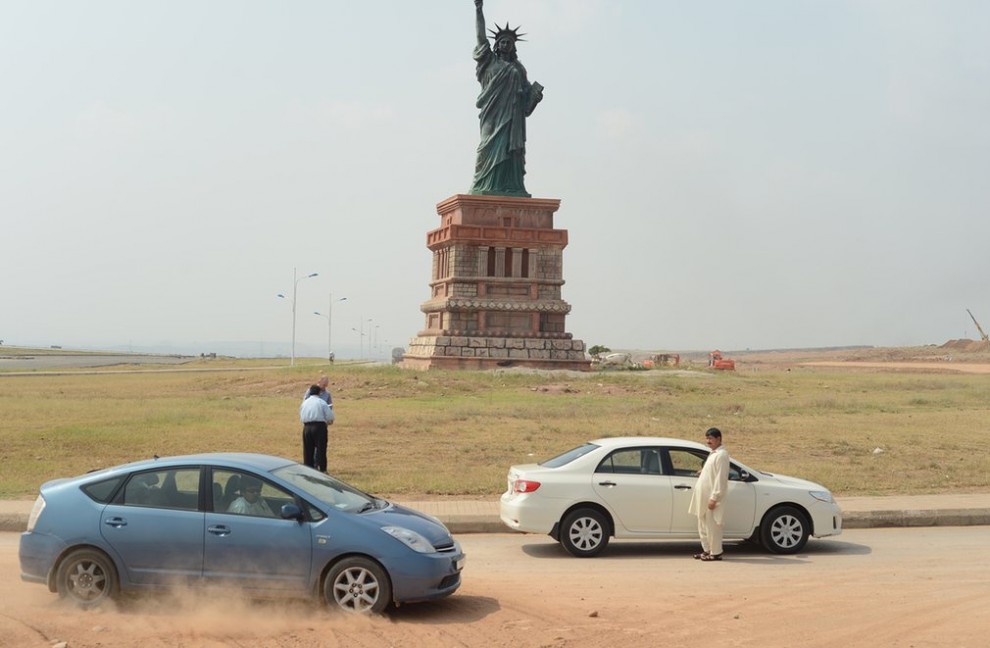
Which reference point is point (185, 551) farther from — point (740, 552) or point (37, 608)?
point (740, 552)

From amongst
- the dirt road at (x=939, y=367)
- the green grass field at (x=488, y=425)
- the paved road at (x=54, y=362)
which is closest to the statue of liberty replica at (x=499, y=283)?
the green grass field at (x=488, y=425)

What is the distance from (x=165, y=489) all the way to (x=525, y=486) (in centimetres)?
429

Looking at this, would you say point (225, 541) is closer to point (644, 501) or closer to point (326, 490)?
point (326, 490)

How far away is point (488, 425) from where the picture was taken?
2484cm

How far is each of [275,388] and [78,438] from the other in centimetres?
1941

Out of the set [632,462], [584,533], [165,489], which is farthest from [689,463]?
[165,489]

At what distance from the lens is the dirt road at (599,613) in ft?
25.5

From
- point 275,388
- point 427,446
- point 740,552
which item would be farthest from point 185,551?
point 275,388

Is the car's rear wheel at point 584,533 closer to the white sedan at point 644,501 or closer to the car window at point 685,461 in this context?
the white sedan at point 644,501

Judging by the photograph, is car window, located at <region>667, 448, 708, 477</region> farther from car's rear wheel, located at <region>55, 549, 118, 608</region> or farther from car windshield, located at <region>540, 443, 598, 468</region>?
car's rear wheel, located at <region>55, 549, 118, 608</region>

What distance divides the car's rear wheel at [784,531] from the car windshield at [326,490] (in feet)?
16.5

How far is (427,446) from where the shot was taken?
20.8 meters

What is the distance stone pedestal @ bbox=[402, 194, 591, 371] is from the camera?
1881 inches

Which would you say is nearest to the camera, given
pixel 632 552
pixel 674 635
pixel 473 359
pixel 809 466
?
pixel 674 635
